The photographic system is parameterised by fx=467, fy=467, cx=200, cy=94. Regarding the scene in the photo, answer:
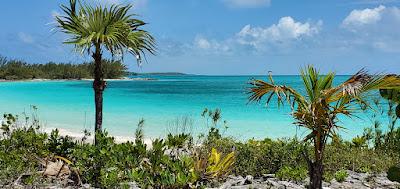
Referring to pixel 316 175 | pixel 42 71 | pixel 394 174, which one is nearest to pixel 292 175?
pixel 316 175

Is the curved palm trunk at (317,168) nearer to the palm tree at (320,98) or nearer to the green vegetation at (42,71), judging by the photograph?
the palm tree at (320,98)

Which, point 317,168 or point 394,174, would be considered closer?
point 394,174

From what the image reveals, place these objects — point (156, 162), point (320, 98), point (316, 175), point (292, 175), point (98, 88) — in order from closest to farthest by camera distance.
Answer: point (320, 98), point (316, 175), point (156, 162), point (292, 175), point (98, 88)

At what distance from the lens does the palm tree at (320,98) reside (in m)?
5.12

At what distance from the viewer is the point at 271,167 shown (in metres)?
7.52

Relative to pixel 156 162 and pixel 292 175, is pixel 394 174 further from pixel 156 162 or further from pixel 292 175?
pixel 292 175

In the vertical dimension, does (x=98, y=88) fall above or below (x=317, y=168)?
above

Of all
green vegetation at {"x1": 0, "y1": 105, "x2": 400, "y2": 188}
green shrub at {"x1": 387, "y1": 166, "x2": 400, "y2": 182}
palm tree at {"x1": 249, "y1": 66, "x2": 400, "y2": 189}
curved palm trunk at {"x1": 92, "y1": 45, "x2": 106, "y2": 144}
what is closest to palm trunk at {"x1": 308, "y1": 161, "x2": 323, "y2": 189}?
palm tree at {"x1": 249, "y1": 66, "x2": 400, "y2": 189}

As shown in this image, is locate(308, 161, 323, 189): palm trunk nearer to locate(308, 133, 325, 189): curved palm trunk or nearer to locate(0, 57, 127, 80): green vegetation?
locate(308, 133, 325, 189): curved palm trunk

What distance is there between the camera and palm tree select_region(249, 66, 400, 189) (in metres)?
5.12

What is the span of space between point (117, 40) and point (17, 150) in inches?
94.5

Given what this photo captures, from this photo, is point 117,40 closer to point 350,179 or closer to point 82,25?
point 82,25

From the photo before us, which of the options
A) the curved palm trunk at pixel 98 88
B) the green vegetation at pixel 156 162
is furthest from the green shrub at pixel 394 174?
the curved palm trunk at pixel 98 88

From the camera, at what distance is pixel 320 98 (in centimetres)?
520
